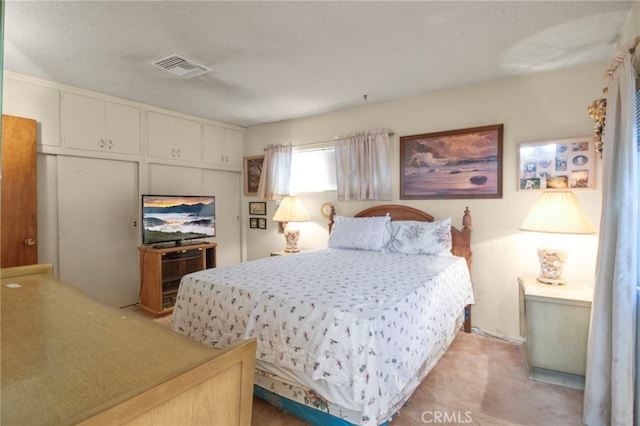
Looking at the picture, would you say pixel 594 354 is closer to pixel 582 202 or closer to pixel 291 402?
pixel 582 202

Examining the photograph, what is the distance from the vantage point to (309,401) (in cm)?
175

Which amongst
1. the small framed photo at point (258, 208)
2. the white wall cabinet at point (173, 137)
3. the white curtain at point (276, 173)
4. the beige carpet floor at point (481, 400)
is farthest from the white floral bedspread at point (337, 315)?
the white wall cabinet at point (173, 137)

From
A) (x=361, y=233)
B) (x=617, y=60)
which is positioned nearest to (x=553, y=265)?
(x=617, y=60)

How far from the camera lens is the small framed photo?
4.97m

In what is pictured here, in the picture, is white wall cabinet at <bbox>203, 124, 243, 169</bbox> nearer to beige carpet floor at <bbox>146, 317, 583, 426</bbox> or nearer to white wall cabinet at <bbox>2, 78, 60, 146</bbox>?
white wall cabinet at <bbox>2, 78, 60, 146</bbox>

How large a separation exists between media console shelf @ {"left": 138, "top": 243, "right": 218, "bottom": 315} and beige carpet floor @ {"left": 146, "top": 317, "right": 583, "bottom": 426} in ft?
6.96

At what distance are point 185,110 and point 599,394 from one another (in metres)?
4.68

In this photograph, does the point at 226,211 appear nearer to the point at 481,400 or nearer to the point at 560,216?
the point at 481,400

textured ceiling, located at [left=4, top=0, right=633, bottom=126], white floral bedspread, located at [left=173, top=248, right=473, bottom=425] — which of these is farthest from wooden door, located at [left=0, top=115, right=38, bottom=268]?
white floral bedspread, located at [left=173, top=248, right=473, bottom=425]

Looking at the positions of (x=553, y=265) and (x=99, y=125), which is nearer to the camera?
(x=553, y=265)

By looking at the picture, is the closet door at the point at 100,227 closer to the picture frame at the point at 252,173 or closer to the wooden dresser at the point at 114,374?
the picture frame at the point at 252,173

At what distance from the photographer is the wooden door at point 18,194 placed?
2863 millimetres

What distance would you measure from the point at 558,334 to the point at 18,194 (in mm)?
4516

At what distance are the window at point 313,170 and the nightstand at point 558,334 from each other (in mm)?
2583
